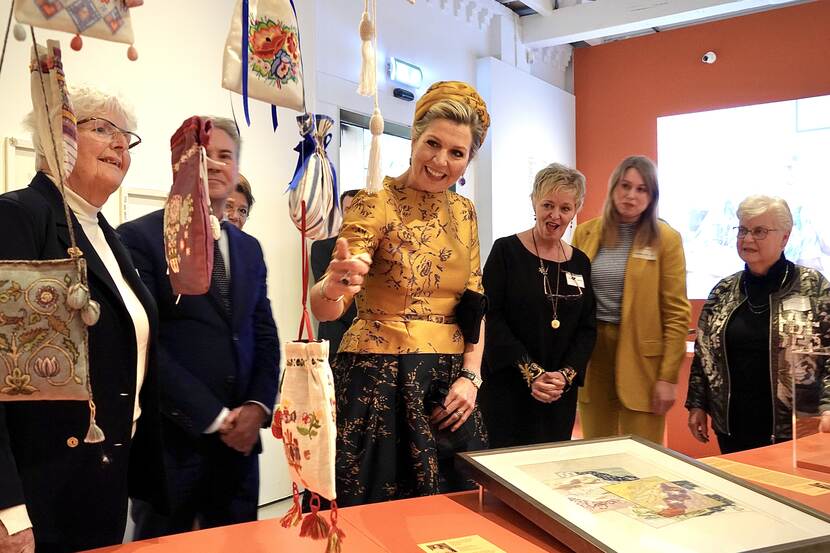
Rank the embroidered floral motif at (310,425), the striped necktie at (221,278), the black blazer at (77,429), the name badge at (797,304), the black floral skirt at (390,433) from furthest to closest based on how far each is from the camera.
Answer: the name badge at (797,304), the striped necktie at (221,278), the black floral skirt at (390,433), the black blazer at (77,429), the embroidered floral motif at (310,425)

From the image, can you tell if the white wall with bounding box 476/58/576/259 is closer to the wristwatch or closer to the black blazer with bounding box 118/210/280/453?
the black blazer with bounding box 118/210/280/453

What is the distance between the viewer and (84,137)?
4.27ft

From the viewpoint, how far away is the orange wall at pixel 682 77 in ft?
19.7

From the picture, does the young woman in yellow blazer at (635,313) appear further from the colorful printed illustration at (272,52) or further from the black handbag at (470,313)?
the colorful printed illustration at (272,52)

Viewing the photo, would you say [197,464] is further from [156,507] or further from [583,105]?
[583,105]

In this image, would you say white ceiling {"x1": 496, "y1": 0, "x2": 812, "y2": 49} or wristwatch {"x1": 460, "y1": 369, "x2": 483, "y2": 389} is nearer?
wristwatch {"x1": 460, "y1": 369, "x2": 483, "y2": 389}

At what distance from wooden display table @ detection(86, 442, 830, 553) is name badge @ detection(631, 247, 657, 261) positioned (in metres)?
1.37

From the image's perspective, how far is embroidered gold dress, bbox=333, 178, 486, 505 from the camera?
1.54 meters

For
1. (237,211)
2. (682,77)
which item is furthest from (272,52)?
(682,77)

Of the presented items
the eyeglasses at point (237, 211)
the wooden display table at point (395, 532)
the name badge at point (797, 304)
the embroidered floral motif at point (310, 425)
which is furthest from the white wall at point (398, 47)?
the embroidered floral motif at point (310, 425)

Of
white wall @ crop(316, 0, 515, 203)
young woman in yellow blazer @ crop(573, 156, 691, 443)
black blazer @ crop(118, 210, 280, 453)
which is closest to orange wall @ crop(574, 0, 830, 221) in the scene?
white wall @ crop(316, 0, 515, 203)

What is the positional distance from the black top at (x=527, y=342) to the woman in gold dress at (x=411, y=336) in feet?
2.93

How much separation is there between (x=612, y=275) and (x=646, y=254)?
5.9 inches

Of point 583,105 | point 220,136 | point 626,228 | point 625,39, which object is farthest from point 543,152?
point 220,136
